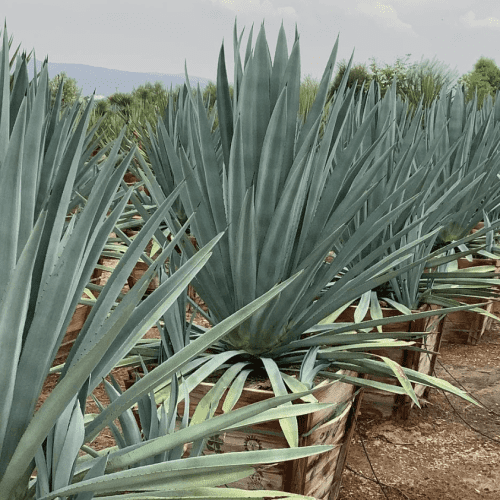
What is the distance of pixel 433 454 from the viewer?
1.83 m

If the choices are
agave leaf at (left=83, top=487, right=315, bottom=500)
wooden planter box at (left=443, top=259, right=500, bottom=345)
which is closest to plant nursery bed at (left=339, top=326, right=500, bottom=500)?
wooden planter box at (left=443, top=259, right=500, bottom=345)

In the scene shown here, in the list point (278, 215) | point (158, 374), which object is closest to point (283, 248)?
point (278, 215)

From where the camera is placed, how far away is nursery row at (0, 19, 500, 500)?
0.65m

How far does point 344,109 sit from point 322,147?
122 mm

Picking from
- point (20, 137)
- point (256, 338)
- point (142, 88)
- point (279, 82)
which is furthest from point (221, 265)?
point (142, 88)

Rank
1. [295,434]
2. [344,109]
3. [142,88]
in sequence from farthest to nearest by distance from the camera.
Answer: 1. [142,88]
2. [344,109]
3. [295,434]

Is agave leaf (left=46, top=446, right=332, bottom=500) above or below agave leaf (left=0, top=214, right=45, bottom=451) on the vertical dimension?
below

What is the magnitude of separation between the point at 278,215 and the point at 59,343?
2.27ft

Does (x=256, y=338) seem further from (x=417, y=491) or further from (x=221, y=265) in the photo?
(x=417, y=491)

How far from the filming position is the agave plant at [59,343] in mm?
588

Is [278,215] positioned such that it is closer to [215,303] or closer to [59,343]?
[215,303]

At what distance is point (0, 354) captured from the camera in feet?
A: 1.92

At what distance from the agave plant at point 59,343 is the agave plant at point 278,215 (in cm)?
55

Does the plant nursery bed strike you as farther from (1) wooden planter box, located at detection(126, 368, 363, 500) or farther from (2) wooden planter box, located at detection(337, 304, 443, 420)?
(1) wooden planter box, located at detection(126, 368, 363, 500)
